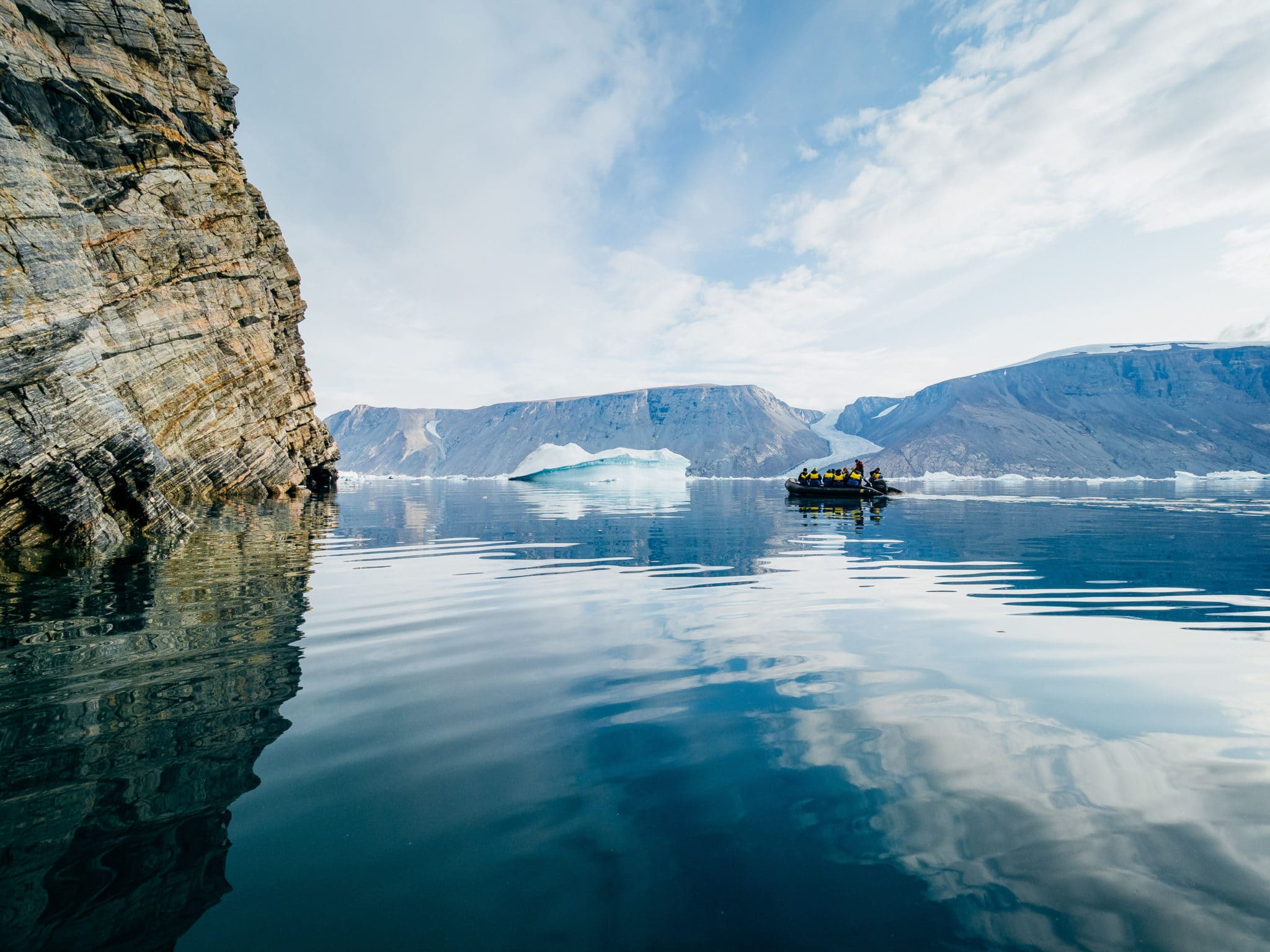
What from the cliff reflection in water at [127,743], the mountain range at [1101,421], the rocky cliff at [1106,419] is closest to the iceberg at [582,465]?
the cliff reflection in water at [127,743]

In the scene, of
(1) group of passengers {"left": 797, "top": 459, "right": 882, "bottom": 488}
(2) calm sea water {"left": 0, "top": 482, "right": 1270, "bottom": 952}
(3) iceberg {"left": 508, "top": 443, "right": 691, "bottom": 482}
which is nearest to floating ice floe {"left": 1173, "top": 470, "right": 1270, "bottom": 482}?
(3) iceberg {"left": 508, "top": 443, "right": 691, "bottom": 482}

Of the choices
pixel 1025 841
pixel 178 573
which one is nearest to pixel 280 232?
pixel 178 573

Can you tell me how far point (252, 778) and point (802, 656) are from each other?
499 centimetres

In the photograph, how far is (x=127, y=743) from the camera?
4168mm

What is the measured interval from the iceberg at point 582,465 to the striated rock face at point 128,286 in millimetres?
51880

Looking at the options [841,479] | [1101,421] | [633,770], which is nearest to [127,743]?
[633,770]

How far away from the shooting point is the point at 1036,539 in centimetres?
1717

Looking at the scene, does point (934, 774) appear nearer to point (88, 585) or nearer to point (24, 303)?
point (88, 585)

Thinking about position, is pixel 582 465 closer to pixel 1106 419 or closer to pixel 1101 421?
pixel 1101 421

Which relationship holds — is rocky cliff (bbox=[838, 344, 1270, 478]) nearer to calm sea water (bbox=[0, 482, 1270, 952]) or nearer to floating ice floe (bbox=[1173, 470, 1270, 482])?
floating ice floe (bbox=[1173, 470, 1270, 482])

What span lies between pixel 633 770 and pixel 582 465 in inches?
3359

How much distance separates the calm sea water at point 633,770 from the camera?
8.61 ft

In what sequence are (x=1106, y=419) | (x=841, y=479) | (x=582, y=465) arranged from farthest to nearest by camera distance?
(x=1106, y=419) → (x=582, y=465) → (x=841, y=479)

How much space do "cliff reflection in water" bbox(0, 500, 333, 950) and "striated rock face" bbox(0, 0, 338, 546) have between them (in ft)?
20.6
